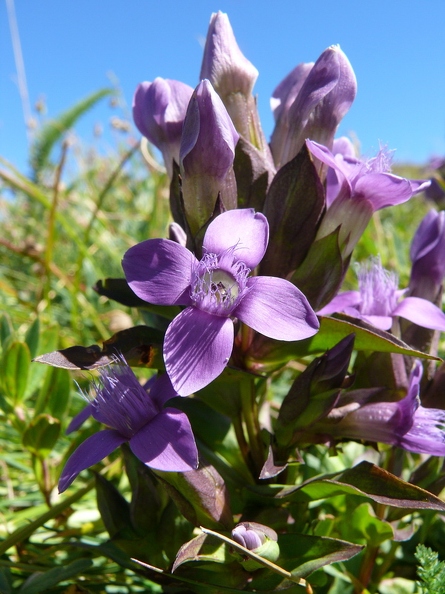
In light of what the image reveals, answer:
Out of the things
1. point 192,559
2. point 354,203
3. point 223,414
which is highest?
point 354,203

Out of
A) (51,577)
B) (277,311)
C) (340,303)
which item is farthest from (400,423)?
(51,577)

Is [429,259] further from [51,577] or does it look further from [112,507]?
[51,577]

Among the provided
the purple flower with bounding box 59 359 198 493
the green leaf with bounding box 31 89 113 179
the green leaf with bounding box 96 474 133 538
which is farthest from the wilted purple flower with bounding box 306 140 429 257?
the green leaf with bounding box 31 89 113 179

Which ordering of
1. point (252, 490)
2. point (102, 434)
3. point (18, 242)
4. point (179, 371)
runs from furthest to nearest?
point (18, 242)
point (252, 490)
point (102, 434)
point (179, 371)

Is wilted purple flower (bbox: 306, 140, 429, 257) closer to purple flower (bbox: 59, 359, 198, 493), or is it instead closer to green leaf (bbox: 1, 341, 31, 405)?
purple flower (bbox: 59, 359, 198, 493)

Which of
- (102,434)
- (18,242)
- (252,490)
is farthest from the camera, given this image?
(18,242)

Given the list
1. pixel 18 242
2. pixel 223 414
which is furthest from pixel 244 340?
pixel 18 242

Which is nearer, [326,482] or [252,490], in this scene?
[326,482]

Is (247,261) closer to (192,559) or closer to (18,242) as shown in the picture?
(192,559)
